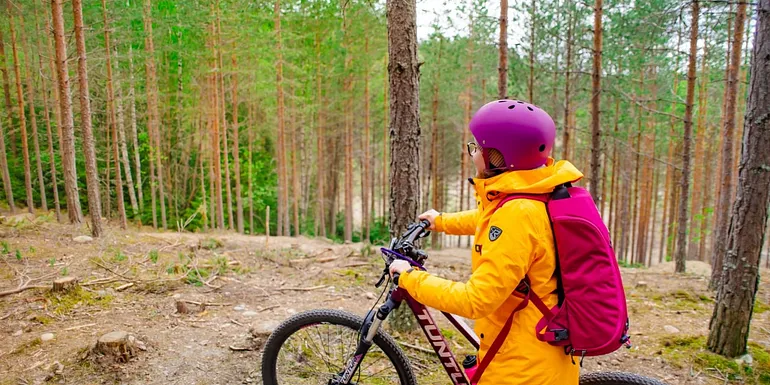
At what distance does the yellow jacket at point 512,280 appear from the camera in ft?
5.36

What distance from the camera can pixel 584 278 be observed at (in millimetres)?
1631

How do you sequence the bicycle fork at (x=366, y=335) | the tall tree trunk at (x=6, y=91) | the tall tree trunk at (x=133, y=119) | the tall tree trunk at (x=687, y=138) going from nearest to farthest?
1. the bicycle fork at (x=366, y=335)
2. the tall tree trunk at (x=687, y=138)
3. the tall tree trunk at (x=6, y=91)
4. the tall tree trunk at (x=133, y=119)

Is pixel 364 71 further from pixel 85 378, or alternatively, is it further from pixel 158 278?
pixel 85 378

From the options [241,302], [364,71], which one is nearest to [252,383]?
[241,302]

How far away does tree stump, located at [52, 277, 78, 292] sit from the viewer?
14.9 feet

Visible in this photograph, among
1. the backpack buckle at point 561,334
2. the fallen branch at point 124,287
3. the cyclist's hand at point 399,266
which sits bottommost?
the fallen branch at point 124,287

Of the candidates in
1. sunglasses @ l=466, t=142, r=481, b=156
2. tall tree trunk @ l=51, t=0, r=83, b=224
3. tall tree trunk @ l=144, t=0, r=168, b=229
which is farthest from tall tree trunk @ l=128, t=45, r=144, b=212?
sunglasses @ l=466, t=142, r=481, b=156

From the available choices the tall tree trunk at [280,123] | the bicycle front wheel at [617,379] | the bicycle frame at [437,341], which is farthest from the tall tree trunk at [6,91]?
the bicycle front wheel at [617,379]

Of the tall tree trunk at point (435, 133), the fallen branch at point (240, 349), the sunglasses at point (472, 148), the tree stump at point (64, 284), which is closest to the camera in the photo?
the sunglasses at point (472, 148)

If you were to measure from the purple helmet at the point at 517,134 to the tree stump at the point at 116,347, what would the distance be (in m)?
3.26

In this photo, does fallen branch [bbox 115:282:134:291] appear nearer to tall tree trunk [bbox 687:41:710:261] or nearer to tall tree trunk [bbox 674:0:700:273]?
tall tree trunk [bbox 674:0:700:273]

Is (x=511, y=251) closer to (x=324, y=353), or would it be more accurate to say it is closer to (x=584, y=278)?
(x=584, y=278)

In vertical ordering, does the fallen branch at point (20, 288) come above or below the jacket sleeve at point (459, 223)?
below

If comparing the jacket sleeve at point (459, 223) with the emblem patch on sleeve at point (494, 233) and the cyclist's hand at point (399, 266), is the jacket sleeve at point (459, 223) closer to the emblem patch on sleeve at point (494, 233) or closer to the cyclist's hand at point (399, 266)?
the cyclist's hand at point (399, 266)
